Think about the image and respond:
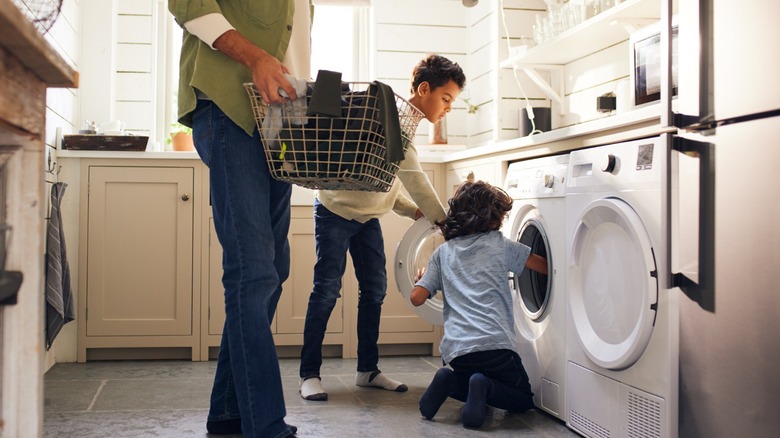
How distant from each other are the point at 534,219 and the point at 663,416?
0.88m

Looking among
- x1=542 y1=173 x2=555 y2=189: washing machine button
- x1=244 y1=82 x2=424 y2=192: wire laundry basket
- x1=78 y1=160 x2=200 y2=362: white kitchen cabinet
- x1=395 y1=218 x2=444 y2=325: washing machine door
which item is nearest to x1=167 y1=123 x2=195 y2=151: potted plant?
x1=78 y1=160 x2=200 y2=362: white kitchen cabinet

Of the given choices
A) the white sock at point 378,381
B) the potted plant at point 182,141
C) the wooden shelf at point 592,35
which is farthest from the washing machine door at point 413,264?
the potted plant at point 182,141

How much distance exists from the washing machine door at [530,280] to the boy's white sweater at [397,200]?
284 mm

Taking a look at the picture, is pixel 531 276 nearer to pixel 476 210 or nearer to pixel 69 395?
pixel 476 210

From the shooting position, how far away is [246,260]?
1.77m

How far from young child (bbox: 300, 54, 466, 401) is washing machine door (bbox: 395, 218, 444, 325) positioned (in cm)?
7

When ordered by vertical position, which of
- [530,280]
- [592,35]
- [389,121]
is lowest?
[530,280]

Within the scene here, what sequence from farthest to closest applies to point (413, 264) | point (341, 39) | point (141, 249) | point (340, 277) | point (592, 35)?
point (341, 39)
point (141, 249)
point (592, 35)
point (413, 264)
point (340, 277)

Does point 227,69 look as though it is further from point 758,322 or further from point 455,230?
point 758,322

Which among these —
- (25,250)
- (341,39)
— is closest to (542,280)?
(25,250)

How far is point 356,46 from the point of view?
4.53 m

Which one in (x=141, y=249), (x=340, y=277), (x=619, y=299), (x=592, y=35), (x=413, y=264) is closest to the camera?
(x=619, y=299)

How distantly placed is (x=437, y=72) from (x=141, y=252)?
1.73m

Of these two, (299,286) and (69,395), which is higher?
(299,286)
